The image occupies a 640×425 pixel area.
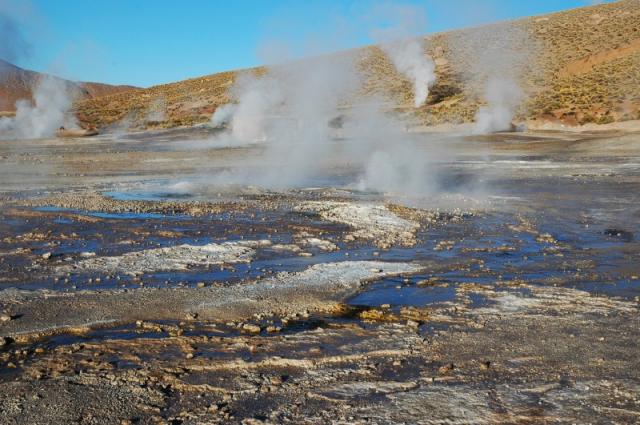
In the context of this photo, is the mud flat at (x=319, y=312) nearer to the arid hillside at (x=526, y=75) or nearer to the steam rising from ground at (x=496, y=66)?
the steam rising from ground at (x=496, y=66)

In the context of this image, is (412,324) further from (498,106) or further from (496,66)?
(496,66)

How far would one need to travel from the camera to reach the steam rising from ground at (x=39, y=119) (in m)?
40.9

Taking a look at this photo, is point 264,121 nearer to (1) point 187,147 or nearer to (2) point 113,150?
(1) point 187,147

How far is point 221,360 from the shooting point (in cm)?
439

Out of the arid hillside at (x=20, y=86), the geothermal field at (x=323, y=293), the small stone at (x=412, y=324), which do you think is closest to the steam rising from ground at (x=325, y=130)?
the geothermal field at (x=323, y=293)

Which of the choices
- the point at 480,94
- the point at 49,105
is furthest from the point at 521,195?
the point at 49,105

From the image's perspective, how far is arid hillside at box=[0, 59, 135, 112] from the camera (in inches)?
3692

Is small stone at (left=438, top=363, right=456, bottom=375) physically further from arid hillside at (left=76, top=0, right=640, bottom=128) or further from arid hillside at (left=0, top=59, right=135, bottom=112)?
arid hillside at (left=0, top=59, right=135, bottom=112)

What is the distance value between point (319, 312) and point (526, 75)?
39.3 metres

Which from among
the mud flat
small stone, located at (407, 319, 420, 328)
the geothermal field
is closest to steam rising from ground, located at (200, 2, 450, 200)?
the geothermal field

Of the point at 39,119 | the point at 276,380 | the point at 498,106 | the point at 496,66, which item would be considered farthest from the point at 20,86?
the point at 276,380

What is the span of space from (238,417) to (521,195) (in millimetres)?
10723

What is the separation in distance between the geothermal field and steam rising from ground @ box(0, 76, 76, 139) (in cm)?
2217

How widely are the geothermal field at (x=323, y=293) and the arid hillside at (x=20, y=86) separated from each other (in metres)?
81.4
